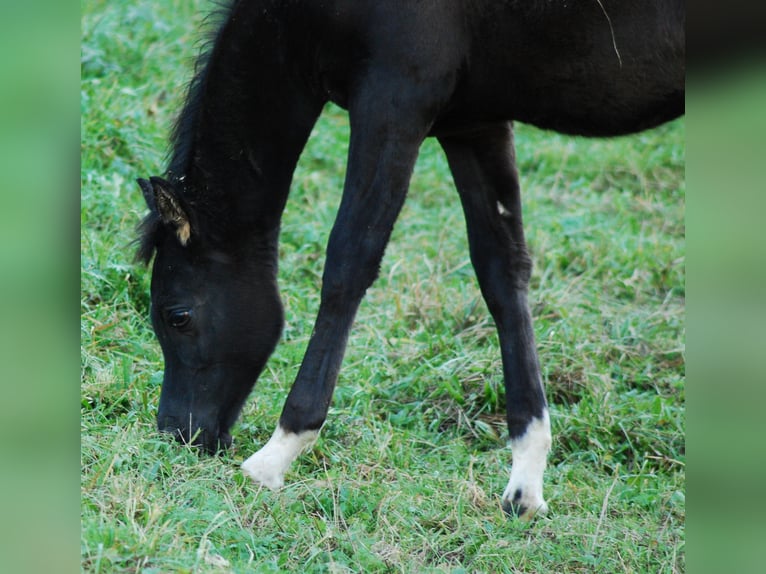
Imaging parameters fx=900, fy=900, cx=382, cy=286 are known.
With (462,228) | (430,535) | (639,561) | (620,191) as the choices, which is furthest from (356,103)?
(620,191)

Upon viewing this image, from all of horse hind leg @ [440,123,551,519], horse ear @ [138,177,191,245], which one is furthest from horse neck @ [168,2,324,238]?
horse hind leg @ [440,123,551,519]

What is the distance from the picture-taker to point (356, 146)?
11.6 feet

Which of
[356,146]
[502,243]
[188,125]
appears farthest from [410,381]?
[188,125]

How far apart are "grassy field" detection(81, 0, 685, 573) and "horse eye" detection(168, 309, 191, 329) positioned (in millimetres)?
419

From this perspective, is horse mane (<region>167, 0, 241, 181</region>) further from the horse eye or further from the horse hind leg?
the horse hind leg

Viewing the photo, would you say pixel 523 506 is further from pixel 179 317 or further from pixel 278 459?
pixel 179 317

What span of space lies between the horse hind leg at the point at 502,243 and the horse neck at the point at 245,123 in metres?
0.76

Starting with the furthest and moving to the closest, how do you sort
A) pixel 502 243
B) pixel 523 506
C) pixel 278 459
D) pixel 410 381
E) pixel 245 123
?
pixel 410 381 → pixel 502 243 → pixel 245 123 → pixel 523 506 → pixel 278 459

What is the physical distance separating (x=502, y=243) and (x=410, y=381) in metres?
0.96

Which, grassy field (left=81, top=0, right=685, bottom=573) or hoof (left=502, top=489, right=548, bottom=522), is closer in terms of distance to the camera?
grassy field (left=81, top=0, right=685, bottom=573)

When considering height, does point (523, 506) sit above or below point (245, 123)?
below

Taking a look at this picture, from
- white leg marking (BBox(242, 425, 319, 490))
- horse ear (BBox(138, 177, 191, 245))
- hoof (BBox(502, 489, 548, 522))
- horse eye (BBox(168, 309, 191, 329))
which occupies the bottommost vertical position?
hoof (BBox(502, 489, 548, 522))

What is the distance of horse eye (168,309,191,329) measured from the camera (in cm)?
393
